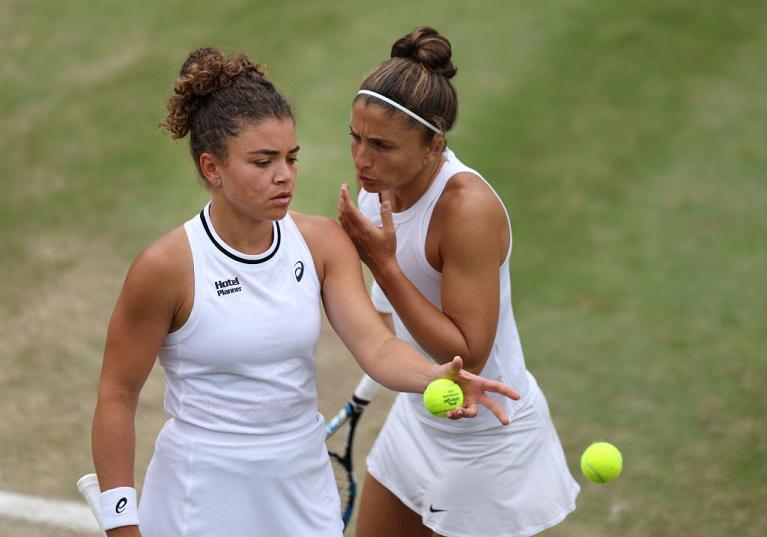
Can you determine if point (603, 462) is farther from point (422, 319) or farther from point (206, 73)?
point (206, 73)

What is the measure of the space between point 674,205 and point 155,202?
4.10 meters

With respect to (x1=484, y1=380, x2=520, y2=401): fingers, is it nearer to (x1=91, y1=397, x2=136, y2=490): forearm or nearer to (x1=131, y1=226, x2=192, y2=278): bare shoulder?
(x1=131, y1=226, x2=192, y2=278): bare shoulder

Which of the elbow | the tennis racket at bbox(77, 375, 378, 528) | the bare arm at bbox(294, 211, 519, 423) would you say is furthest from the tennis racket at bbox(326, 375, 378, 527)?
the bare arm at bbox(294, 211, 519, 423)

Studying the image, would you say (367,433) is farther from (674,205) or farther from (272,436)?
(674,205)

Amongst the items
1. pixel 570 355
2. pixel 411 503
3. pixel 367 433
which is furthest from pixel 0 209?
pixel 411 503

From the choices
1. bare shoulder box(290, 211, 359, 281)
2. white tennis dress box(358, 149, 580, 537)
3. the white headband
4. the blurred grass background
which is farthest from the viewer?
the blurred grass background

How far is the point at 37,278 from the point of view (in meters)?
8.17

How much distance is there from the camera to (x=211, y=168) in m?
3.53

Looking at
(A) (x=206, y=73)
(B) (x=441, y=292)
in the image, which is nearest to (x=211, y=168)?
(A) (x=206, y=73)

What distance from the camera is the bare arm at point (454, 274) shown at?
148 inches

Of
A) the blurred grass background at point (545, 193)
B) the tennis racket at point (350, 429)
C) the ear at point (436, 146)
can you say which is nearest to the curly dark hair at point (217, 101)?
the ear at point (436, 146)

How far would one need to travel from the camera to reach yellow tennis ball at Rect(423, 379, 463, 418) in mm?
3367

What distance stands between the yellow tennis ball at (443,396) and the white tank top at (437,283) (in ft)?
2.19

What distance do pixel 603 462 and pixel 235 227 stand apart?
64.9 inches
